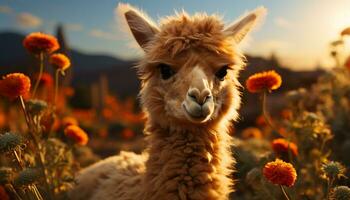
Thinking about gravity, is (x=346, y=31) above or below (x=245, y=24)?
above

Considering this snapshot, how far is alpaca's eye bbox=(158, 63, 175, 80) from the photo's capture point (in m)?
3.56

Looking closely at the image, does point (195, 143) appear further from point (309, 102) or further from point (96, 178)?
point (309, 102)

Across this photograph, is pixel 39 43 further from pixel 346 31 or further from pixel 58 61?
pixel 346 31

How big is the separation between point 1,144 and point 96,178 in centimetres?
143

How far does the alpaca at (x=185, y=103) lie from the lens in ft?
11.0

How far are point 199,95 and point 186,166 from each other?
0.64m

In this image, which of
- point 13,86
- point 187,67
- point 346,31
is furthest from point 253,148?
point 13,86

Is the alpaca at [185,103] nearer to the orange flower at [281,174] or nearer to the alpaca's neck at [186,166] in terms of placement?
the alpaca's neck at [186,166]

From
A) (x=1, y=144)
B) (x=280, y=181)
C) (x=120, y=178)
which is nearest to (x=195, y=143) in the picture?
(x=280, y=181)

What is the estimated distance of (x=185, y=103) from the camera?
319 centimetres

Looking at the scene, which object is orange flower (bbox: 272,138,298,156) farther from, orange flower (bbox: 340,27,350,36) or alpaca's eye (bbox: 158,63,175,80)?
orange flower (bbox: 340,27,350,36)

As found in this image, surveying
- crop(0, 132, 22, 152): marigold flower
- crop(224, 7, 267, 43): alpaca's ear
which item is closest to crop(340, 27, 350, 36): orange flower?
crop(224, 7, 267, 43): alpaca's ear

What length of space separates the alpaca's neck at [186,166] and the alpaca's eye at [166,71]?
44 cm

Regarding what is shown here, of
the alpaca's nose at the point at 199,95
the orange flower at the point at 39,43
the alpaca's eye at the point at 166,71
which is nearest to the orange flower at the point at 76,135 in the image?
the orange flower at the point at 39,43
